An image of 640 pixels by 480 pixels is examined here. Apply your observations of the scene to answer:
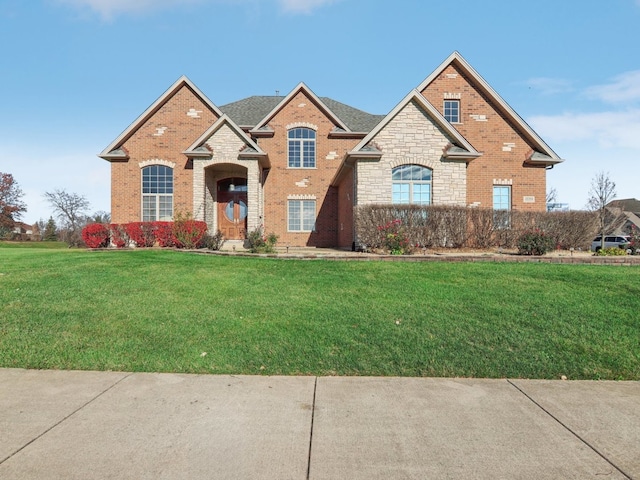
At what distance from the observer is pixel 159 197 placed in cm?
1969

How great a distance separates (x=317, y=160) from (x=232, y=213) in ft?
17.8

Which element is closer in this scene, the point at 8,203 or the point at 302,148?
the point at 302,148

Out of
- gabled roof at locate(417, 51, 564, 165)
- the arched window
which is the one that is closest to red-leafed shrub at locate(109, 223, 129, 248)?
the arched window

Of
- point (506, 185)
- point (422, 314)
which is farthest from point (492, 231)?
point (422, 314)

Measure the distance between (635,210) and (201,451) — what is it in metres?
84.5

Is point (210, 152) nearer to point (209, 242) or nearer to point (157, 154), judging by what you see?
point (157, 154)

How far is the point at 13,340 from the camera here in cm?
521

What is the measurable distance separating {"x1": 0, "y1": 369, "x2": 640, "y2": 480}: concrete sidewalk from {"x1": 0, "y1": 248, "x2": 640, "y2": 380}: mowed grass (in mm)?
A: 386

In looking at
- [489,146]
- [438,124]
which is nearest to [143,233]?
[438,124]

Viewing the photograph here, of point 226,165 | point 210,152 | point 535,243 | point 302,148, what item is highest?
point 302,148

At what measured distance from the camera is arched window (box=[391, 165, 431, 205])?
1559 cm

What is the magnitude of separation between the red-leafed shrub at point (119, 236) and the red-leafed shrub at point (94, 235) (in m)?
0.39

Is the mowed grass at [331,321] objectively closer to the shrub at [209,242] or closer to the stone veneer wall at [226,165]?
the shrub at [209,242]

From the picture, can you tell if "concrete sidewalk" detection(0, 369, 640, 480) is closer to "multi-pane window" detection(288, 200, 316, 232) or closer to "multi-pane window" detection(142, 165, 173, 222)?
"multi-pane window" detection(142, 165, 173, 222)
